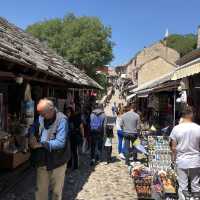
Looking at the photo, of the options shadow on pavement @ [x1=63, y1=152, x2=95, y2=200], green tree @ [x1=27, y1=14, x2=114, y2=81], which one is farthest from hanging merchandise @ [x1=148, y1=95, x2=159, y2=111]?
green tree @ [x1=27, y1=14, x2=114, y2=81]

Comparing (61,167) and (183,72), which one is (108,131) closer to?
(183,72)

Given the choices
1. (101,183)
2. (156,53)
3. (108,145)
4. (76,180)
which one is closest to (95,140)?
(108,145)

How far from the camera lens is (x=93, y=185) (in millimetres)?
9523

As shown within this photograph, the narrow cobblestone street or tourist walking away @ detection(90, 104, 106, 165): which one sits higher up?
tourist walking away @ detection(90, 104, 106, 165)

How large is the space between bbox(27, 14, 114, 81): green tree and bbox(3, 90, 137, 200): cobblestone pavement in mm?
30121

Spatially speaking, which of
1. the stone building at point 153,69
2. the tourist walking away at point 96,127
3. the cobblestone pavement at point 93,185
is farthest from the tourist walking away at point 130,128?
the stone building at point 153,69

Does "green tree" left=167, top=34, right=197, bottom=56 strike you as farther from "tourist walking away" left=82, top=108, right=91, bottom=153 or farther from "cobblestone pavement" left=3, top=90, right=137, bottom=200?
"cobblestone pavement" left=3, top=90, right=137, bottom=200

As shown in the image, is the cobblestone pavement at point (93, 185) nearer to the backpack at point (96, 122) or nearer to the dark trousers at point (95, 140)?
the dark trousers at point (95, 140)

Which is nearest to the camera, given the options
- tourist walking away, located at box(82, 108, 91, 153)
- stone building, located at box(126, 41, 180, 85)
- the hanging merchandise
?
tourist walking away, located at box(82, 108, 91, 153)

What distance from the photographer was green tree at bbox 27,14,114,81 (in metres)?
41.7

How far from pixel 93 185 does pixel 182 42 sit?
81937 mm

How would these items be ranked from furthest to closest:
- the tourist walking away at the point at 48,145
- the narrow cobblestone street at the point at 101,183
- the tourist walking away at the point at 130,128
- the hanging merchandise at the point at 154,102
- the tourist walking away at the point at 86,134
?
the hanging merchandise at the point at 154,102
the tourist walking away at the point at 86,134
the tourist walking away at the point at 130,128
the narrow cobblestone street at the point at 101,183
the tourist walking away at the point at 48,145

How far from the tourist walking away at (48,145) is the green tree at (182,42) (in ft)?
257

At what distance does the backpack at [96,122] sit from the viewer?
12.2 metres
